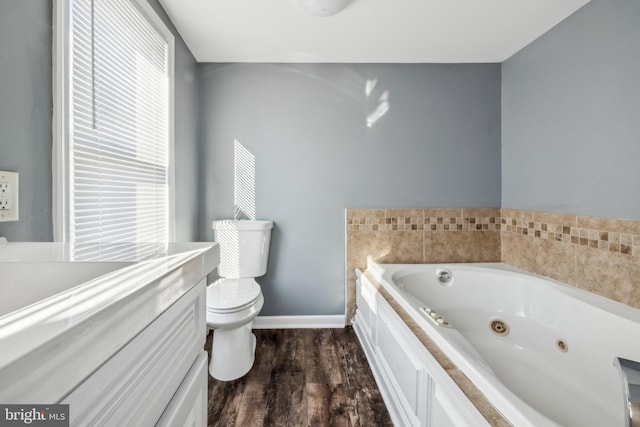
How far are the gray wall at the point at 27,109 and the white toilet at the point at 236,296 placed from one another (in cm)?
92

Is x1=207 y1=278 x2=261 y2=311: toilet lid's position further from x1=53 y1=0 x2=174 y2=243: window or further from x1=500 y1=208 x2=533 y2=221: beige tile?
x1=500 y1=208 x2=533 y2=221: beige tile

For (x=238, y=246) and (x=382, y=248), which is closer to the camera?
(x=238, y=246)

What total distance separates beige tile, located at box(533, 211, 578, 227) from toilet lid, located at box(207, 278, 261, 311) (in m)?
1.91

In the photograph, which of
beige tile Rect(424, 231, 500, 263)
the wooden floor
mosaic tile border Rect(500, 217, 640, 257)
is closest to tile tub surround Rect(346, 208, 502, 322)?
beige tile Rect(424, 231, 500, 263)

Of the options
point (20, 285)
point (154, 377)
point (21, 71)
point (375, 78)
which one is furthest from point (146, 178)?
point (375, 78)

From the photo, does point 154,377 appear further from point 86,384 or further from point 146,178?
point 146,178

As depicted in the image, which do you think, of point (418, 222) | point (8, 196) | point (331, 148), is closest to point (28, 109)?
point (8, 196)

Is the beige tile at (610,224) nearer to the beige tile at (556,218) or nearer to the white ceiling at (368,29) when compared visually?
the beige tile at (556,218)

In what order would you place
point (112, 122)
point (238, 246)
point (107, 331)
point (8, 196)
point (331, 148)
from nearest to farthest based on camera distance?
point (107, 331), point (8, 196), point (112, 122), point (238, 246), point (331, 148)

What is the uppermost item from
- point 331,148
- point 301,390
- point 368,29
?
point 368,29

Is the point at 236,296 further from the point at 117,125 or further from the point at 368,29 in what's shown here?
the point at 368,29

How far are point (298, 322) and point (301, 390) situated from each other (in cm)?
80

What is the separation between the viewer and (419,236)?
2.46 m

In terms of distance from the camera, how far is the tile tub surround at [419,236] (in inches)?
95.9
